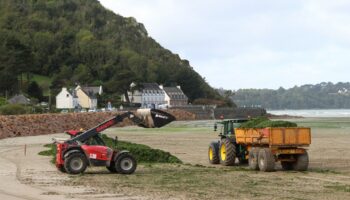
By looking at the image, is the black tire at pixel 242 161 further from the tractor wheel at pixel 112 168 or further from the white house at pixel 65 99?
the white house at pixel 65 99

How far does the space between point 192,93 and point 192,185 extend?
170 meters

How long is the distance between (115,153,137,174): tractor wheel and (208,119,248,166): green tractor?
509 centimetres

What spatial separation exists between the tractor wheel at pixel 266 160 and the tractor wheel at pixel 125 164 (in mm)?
4718

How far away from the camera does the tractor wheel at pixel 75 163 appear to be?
2177cm

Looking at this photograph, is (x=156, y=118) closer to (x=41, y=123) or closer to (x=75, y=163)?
(x=75, y=163)

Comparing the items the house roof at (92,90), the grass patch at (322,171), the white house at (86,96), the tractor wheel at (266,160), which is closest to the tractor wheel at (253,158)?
the tractor wheel at (266,160)

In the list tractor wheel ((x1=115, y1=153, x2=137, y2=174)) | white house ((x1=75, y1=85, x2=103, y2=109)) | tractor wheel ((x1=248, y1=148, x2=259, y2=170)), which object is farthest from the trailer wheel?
white house ((x1=75, y1=85, x2=103, y2=109))

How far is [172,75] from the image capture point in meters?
193

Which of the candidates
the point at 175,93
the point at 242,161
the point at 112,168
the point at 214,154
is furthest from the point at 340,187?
the point at 175,93

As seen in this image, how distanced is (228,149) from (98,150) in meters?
6.35

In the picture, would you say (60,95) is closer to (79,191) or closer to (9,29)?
(9,29)

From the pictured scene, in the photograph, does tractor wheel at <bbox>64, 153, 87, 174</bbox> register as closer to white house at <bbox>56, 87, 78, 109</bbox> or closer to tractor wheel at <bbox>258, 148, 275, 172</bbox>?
tractor wheel at <bbox>258, 148, 275, 172</bbox>

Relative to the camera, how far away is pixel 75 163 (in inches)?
862

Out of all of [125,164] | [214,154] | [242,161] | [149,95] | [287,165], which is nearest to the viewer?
[125,164]
